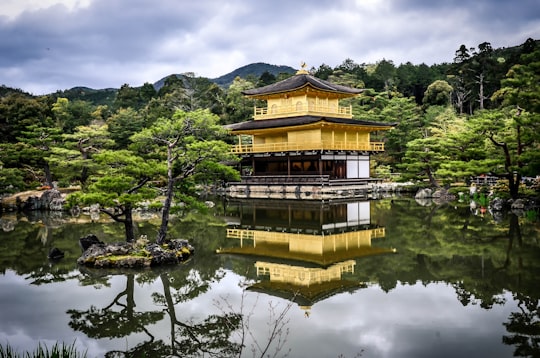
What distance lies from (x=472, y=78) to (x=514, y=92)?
129 ft

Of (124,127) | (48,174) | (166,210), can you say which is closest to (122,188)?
(166,210)

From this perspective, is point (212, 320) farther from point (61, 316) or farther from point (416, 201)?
point (416, 201)

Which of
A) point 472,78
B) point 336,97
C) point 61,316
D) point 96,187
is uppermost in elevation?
point 472,78

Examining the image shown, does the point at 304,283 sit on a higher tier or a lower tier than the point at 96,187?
lower

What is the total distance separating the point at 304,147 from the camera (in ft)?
102

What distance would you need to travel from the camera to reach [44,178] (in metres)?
31.6

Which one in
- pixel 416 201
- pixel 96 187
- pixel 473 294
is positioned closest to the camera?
pixel 473 294

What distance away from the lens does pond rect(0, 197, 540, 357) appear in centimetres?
630

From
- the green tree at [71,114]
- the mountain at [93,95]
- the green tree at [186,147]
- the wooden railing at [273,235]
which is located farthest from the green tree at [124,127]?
the mountain at [93,95]

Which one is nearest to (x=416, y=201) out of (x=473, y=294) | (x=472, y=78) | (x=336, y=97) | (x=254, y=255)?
(x=336, y=97)

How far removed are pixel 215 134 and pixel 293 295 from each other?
75.0ft

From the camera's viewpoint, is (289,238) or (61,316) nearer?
(61,316)

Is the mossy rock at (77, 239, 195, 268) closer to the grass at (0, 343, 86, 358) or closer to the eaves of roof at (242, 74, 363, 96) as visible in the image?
the grass at (0, 343, 86, 358)

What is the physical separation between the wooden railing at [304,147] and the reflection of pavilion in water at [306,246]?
8.40 metres
